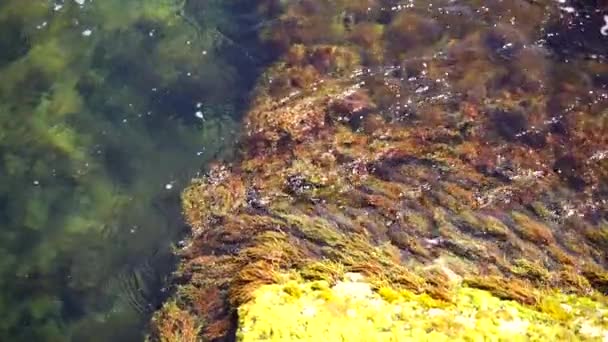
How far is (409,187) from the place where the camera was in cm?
529

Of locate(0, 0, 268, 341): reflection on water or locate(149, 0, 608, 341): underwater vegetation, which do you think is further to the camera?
locate(0, 0, 268, 341): reflection on water

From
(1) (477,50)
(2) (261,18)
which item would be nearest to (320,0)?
(2) (261,18)

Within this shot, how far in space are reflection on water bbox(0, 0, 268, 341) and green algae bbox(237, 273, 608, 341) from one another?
1511mm

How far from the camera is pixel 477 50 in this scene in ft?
19.9

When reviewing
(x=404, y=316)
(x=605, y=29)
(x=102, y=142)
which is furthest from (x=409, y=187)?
(x=102, y=142)

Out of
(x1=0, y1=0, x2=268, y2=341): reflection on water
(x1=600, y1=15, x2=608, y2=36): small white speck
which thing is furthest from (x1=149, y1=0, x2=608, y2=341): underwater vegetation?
(x1=0, y1=0, x2=268, y2=341): reflection on water

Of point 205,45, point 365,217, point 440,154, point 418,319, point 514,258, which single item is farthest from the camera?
point 205,45

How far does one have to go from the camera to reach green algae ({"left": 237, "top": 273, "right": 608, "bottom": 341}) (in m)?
4.20

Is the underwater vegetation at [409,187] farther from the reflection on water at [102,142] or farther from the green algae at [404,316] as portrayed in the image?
the reflection on water at [102,142]

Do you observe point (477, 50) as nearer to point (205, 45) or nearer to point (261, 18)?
point (261, 18)

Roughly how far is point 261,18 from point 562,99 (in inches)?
135

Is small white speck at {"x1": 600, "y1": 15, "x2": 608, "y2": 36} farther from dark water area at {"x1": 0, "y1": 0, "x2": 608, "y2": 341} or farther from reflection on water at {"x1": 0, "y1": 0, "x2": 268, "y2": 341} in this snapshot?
reflection on water at {"x1": 0, "y1": 0, "x2": 268, "y2": 341}

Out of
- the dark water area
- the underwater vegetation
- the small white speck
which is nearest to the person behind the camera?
the underwater vegetation

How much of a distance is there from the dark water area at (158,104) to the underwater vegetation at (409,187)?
3 cm
